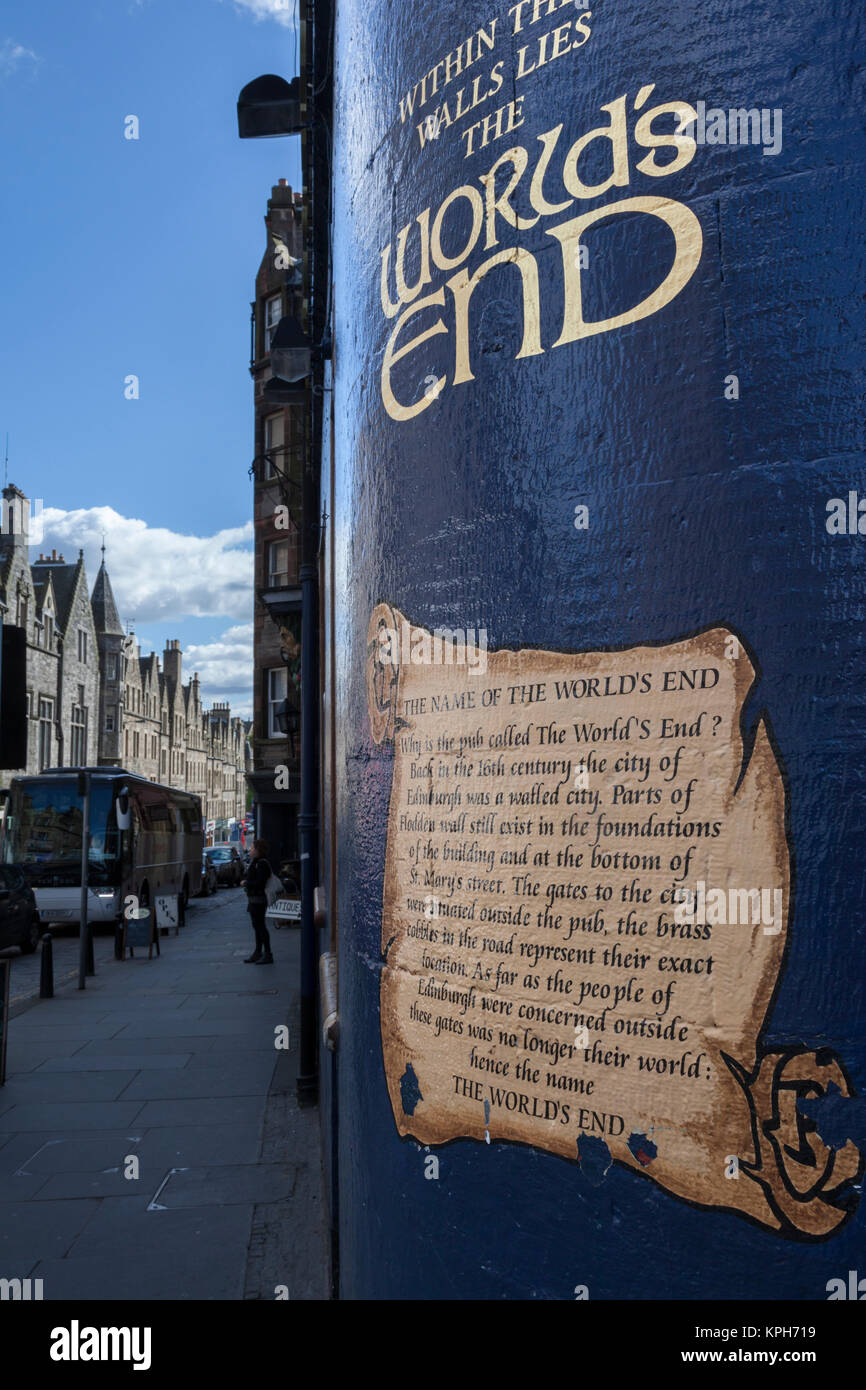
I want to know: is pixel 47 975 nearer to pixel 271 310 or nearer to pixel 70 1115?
pixel 70 1115

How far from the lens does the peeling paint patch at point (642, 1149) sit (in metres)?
2.05

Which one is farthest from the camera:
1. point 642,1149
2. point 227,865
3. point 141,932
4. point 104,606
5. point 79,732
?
point 104,606

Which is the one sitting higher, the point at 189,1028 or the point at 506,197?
the point at 506,197

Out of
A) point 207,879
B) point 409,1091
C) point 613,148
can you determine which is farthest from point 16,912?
point 207,879

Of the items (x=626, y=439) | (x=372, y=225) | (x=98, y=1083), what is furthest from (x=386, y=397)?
(x=98, y=1083)

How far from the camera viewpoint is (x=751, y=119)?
7.06 feet

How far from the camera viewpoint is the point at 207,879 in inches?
1522

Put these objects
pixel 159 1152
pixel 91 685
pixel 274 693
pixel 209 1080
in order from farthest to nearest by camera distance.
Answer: pixel 91 685, pixel 274 693, pixel 209 1080, pixel 159 1152

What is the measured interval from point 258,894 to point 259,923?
531 millimetres

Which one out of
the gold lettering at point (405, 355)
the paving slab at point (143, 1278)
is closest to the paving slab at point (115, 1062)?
the paving slab at point (143, 1278)

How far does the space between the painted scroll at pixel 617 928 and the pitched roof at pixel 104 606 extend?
6381cm

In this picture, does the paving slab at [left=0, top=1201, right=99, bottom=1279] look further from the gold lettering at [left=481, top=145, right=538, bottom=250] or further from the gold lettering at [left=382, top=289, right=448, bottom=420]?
the gold lettering at [left=481, top=145, right=538, bottom=250]

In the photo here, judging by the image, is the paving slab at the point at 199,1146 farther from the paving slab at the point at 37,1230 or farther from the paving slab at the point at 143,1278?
the paving slab at the point at 143,1278

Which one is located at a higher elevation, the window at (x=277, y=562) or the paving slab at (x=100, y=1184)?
the window at (x=277, y=562)
